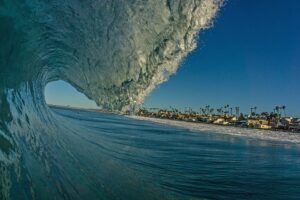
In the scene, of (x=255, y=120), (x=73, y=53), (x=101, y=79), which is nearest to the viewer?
(x=73, y=53)

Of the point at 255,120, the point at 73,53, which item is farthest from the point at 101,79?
the point at 255,120

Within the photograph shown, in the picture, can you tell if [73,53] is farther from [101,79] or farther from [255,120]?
[255,120]

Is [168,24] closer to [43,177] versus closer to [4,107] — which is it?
[4,107]

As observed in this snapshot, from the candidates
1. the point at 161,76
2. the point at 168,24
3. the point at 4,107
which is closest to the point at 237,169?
the point at 161,76

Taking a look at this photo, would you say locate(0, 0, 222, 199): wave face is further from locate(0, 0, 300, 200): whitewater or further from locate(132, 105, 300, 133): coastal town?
locate(132, 105, 300, 133): coastal town

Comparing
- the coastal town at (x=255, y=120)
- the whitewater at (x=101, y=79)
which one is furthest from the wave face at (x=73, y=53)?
the coastal town at (x=255, y=120)

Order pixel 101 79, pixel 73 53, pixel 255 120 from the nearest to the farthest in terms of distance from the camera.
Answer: pixel 73 53 < pixel 101 79 < pixel 255 120
